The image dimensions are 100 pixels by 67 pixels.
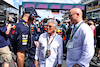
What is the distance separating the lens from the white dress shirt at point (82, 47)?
221 cm

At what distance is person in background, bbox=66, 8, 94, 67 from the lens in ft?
7.25

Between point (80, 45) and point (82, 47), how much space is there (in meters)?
0.05

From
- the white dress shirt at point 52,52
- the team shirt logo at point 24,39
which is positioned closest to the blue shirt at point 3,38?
the team shirt logo at point 24,39

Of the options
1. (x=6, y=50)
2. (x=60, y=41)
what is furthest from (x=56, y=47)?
(x=6, y=50)

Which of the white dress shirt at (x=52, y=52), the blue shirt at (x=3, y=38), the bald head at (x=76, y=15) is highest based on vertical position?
the bald head at (x=76, y=15)

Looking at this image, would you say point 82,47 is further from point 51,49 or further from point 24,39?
point 24,39

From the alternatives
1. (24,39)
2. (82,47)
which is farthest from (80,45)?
(24,39)

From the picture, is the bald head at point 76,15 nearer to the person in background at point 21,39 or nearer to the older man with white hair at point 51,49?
the older man with white hair at point 51,49

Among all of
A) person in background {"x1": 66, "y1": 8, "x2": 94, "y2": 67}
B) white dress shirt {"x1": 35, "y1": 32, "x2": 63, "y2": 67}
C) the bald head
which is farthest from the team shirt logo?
the bald head

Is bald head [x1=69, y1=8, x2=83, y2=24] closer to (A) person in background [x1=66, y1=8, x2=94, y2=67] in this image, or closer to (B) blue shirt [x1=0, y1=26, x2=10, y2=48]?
(A) person in background [x1=66, y1=8, x2=94, y2=67]

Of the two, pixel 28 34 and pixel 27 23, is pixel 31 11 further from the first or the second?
pixel 28 34

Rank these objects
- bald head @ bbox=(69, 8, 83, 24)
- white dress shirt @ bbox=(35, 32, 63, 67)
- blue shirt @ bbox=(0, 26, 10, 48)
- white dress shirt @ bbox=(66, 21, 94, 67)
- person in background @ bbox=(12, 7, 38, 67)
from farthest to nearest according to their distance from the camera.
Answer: blue shirt @ bbox=(0, 26, 10, 48) → white dress shirt @ bbox=(35, 32, 63, 67) → person in background @ bbox=(12, 7, 38, 67) → bald head @ bbox=(69, 8, 83, 24) → white dress shirt @ bbox=(66, 21, 94, 67)

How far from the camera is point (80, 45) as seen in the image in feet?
7.76

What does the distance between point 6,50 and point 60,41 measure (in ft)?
4.65
